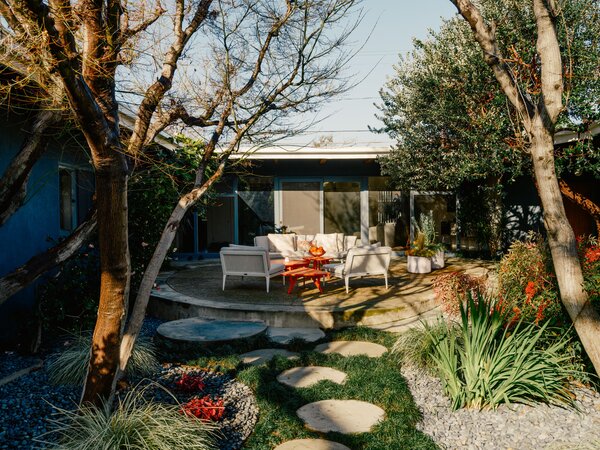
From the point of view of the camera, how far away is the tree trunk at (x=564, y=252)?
12.9 feet

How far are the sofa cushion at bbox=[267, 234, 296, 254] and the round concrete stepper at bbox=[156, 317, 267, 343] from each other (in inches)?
168

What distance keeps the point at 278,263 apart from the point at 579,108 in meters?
6.00

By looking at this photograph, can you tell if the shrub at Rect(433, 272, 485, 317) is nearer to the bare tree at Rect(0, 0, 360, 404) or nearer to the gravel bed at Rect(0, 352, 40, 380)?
the bare tree at Rect(0, 0, 360, 404)

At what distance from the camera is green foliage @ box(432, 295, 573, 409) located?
12.6 feet

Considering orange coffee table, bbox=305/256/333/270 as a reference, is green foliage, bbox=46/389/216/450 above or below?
below

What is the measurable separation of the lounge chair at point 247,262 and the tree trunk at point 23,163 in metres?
3.91

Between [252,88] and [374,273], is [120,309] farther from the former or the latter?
[374,273]

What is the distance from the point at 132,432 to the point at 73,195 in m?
5.76

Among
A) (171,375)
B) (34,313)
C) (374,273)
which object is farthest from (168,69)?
(374,273)

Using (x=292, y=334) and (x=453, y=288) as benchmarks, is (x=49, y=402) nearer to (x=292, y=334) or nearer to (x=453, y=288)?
(x=292, y=334)

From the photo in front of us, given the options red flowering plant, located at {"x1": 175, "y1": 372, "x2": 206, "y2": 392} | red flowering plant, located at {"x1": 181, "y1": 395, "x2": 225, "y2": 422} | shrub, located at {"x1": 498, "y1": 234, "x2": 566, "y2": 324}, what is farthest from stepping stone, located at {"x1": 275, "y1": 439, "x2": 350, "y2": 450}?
shrub, located at {"x1": 498, "y1": 234, "x2": 566, "y2": 324}

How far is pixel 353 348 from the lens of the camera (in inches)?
224

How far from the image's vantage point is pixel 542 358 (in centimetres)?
405

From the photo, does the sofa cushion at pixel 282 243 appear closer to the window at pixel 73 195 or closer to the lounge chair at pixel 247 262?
the lounge chair at pixel 247 262
